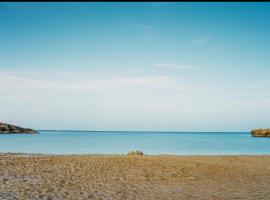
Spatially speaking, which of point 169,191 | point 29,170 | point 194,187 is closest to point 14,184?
point 29,170

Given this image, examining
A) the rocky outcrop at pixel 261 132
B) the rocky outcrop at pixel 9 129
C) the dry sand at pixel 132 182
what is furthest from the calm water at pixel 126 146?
the rocky outcrop at pixel 9 129

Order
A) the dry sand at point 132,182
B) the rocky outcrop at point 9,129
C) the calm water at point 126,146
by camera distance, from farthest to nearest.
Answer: the rocky outcrop at point 9,129
the calm water at point 126,146
the dry sand at point 132,182

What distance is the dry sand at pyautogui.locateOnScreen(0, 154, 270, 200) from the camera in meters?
9.96

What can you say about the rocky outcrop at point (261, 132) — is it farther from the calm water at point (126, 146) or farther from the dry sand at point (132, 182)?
the dry sand at point (132, 182)

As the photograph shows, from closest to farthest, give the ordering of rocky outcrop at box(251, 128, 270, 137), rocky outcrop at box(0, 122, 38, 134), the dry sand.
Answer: the dry sand, rocky outcrop at box(251, 128, 270, 137), rocky outcrop at box(0, 122, 38, 134)

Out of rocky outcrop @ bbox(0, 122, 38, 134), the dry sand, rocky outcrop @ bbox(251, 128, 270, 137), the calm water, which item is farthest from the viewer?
rocky outcrop @ bbox(0, 122, 38, 134)

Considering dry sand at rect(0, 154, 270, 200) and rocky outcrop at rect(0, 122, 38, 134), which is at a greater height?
rocky outcrop at rect(0, 122, 38, 134)

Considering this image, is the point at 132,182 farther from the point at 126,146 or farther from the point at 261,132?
the point at 261,132

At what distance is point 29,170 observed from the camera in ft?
48.9

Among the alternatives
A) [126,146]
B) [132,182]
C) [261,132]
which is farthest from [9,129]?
[132,182]

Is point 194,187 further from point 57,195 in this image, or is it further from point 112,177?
point 57,195

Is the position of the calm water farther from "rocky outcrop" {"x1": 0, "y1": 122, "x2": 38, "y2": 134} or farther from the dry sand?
"rocky outcrop" {"x1": 0, "y1": 122, "x2": 38, "y2": 134}

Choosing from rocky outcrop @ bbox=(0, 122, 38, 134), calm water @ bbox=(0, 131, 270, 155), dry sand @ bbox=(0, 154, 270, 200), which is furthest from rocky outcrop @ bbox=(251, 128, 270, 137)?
dry sand @ bbox=(0, 154, 270, 200)

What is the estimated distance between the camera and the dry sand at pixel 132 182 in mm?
9961
